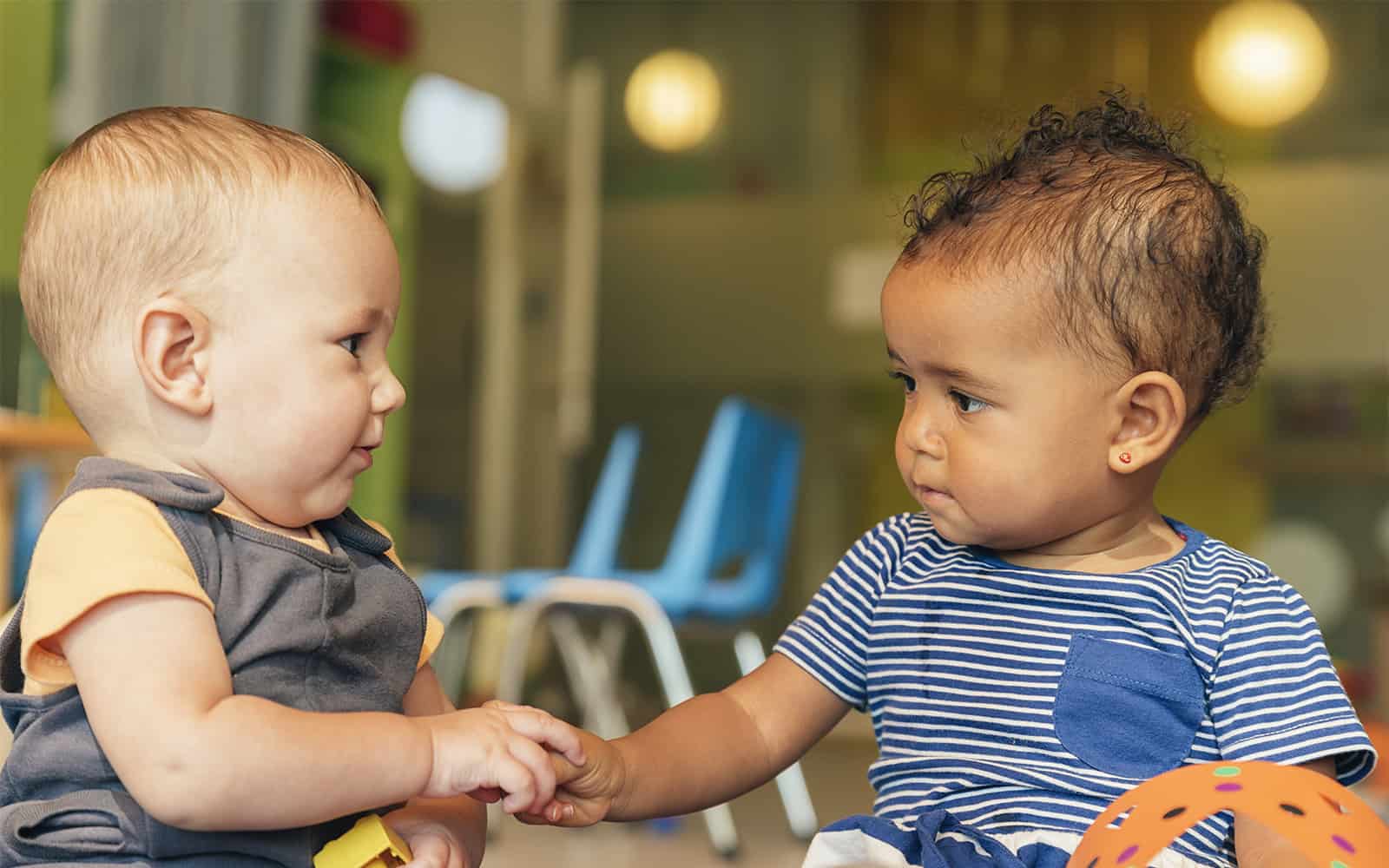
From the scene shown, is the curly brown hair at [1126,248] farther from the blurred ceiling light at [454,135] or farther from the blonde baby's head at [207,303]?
→ the blurred ceiling light at [454,135]

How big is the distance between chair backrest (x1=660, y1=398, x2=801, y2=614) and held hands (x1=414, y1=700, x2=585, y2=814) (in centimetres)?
198

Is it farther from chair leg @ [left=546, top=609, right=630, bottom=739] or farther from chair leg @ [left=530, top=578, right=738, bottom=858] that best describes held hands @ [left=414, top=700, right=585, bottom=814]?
chair leg @ [left=546, top=609, right=630, bottom=739]

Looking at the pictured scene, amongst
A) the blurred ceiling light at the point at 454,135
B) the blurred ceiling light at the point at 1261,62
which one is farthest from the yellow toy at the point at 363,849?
the blurred ceiling light at the point at 1261,62

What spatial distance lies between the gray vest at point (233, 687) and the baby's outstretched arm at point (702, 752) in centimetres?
14

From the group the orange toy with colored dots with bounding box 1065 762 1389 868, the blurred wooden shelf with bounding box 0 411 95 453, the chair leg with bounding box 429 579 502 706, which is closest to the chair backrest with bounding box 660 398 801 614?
the chair leg with bounding box 429 579 502 706

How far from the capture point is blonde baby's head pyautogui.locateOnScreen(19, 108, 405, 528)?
697 mm

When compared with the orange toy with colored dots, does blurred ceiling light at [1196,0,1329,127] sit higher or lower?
higher

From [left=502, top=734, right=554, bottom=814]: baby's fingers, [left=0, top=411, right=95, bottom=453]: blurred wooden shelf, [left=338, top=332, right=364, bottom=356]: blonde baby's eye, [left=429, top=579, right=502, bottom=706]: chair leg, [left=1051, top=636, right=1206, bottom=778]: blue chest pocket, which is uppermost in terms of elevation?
[left=338, top=332, right=364, bottom=356]: blonde baby's eye

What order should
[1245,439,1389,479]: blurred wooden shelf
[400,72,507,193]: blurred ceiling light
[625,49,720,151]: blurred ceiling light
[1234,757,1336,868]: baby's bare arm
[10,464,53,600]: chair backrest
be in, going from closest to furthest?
1. [1234,757,1336,868]: baby's bare arm
2. [10,464,53,600]: chair backrest
3. [400,72,507,193]: blurred ceiling light
4. [1245,439,1389,479]: blurred wooden shelf
5. [625,49,720,151]: blurred ceiling light

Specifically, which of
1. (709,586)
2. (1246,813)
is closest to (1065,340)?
(1246,813)

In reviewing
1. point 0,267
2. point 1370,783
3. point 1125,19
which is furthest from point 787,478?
point 1125,19

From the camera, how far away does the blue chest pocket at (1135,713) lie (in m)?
0.83

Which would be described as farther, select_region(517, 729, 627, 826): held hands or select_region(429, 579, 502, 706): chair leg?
select_region(429, 579, 502, 706): chair leg

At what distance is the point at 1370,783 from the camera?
2611 mm
